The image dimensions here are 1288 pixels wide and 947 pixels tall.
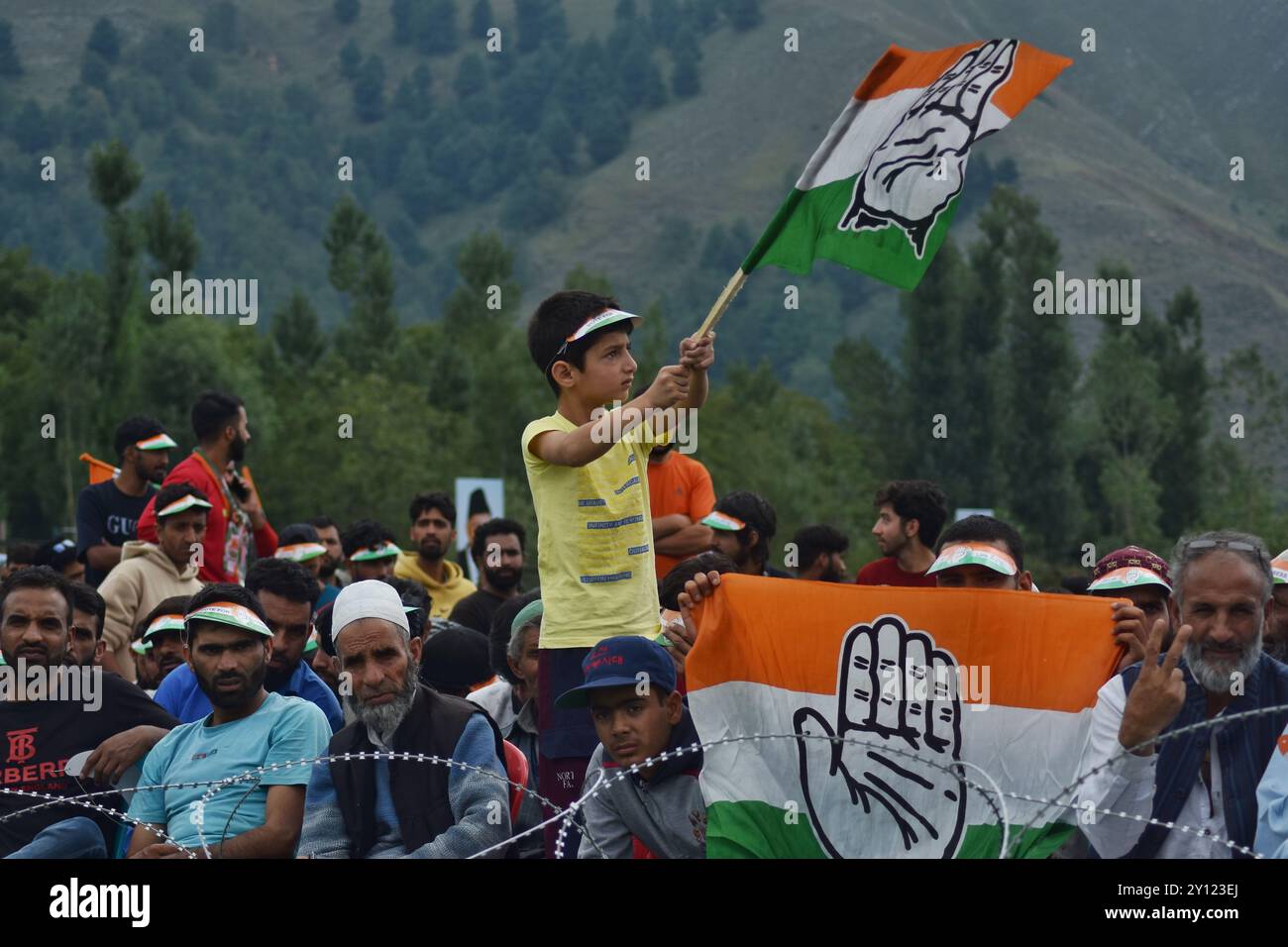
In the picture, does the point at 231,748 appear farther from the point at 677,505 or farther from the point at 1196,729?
the point at 677,505

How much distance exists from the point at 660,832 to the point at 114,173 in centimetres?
5176

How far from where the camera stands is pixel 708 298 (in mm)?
147000

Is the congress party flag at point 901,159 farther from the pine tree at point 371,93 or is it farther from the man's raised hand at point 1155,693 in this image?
the pine tree at point 371,93

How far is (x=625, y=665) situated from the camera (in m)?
5.73

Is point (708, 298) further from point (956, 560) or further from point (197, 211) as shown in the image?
point (956, 560)

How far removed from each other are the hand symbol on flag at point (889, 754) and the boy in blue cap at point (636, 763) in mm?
453

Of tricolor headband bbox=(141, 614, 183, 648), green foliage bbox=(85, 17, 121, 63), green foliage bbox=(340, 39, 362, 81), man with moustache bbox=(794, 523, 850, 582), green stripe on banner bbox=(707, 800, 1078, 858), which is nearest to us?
green stripe on banner bbox=(707, 800, 1078, 858)

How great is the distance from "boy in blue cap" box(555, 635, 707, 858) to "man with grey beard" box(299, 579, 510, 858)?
1.14 ft

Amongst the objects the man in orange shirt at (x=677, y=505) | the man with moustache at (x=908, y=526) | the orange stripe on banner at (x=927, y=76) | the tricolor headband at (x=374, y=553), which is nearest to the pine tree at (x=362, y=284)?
the tricolor headband at (x=374, y=553)

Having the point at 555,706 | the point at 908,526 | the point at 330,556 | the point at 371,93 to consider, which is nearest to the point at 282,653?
the point at 555,706

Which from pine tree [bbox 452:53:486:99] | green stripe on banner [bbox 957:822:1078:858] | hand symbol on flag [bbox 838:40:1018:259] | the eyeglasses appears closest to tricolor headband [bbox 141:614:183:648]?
hand symbol on flag [bbox 838:40:1018:259]

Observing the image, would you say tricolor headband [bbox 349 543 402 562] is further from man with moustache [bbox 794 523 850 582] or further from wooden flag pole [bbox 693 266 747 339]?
wooden flag pole [bbox 693 266 747 339]

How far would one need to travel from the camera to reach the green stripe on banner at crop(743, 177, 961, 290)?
6.11 metres

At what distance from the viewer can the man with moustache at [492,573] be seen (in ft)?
32.1
